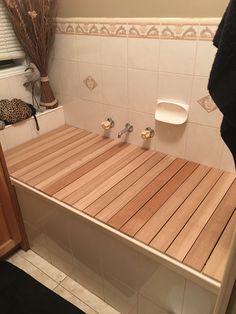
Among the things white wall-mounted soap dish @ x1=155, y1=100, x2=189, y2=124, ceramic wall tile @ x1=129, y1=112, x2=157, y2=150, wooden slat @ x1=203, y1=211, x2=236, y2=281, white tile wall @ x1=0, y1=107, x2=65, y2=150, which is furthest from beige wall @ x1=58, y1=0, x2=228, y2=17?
wooden slat @ x1=203, y1=211, x2=236, y2=281

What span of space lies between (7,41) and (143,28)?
0.89m

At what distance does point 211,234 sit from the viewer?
103 cm

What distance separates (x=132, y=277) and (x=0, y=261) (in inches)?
34.5

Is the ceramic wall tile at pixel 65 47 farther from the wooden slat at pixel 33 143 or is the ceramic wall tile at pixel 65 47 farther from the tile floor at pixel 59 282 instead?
the tile floor at pixel 59 282

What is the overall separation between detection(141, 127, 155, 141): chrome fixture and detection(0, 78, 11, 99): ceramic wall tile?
914 mm

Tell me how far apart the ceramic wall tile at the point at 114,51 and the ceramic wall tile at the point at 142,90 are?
0.09m

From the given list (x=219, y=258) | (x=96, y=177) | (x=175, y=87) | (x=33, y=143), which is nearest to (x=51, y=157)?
(x=33, y=143)

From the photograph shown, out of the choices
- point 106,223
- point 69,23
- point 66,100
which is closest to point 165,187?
point 106,223

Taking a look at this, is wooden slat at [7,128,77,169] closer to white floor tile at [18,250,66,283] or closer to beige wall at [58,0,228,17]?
white floor tile at [18,250,66,283]

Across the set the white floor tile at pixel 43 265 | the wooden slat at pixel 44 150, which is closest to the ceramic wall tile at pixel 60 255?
the white floor tile at pixel 43 265

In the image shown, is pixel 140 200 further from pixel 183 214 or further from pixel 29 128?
pixel 29 128

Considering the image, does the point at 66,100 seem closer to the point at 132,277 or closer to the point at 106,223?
the point at 106,223

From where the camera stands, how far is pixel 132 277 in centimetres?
115

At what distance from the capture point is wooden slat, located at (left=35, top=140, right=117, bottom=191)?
1357 millimetres
